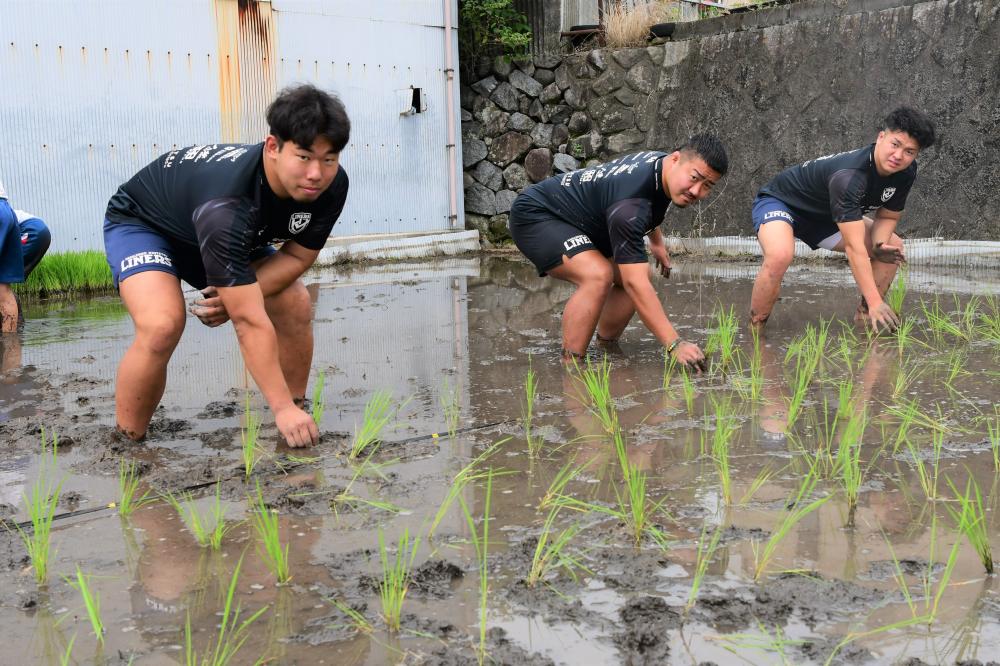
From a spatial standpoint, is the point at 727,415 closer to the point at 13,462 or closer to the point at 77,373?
the point at 13,462

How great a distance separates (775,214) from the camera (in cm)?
580

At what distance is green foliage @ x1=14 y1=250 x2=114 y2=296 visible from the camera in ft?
24.1

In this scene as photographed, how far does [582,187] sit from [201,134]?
5314 mm

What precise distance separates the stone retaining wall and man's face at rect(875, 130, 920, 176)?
11.2ft

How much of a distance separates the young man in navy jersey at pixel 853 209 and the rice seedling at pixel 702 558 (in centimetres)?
299

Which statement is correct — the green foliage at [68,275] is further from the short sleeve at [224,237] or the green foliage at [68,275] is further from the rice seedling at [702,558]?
the rice seedling at [702,558]

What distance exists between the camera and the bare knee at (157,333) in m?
3.33

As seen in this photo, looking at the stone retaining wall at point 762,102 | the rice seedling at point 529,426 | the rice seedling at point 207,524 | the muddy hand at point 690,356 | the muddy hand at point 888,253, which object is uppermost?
the stone retaining wall at point 762,102

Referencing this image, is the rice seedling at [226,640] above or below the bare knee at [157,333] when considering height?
below

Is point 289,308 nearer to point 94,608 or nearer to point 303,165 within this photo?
point 303,165

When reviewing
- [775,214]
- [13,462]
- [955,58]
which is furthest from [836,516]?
[955,58]

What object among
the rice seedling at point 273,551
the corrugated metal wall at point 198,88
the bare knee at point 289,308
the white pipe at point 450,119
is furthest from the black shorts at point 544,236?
the white pipe at point 450,119

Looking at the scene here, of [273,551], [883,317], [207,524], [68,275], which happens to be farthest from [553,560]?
[68,275]

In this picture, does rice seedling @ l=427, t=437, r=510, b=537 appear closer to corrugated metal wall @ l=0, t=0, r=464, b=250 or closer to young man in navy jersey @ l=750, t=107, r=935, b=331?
young man in navy jersey @ l=750, t=107, r=935, b=331
